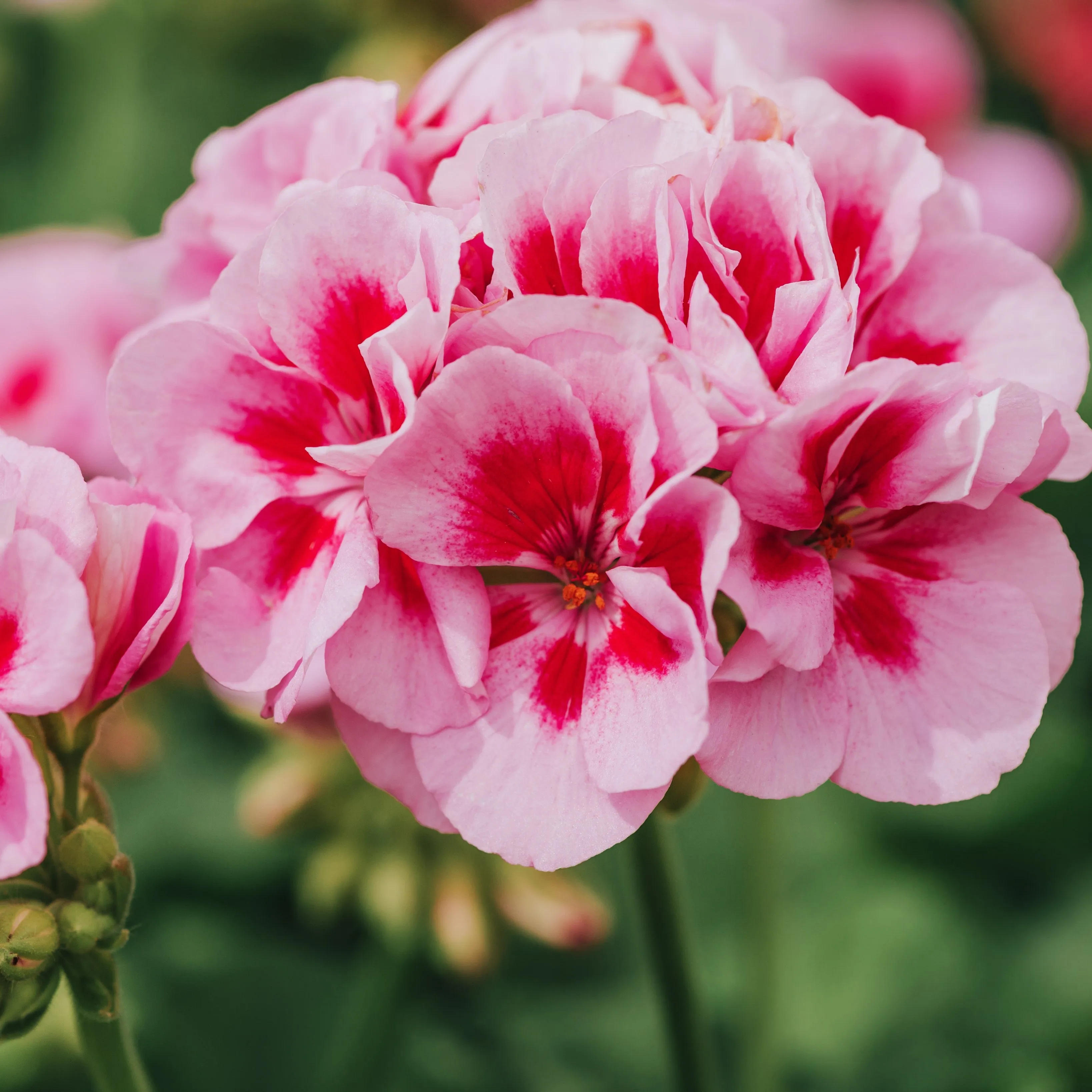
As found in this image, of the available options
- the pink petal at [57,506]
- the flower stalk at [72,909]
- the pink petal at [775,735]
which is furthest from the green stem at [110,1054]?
the pink petal at [775,735]

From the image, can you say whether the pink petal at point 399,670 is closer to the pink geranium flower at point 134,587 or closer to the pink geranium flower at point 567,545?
the pink geranium flower at point 567,545

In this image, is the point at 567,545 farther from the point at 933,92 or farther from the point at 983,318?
the point at 933,92

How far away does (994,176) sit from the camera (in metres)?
3.16

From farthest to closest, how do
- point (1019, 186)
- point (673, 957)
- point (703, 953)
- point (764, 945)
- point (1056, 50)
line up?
point (1056, 50)
point (1019, 186)
point (703, 953)
point (764, 945)
point (673, 957)

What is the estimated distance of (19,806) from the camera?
873mm

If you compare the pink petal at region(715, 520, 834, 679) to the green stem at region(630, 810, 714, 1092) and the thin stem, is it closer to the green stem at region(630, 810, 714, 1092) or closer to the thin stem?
the green stem at region(630, 810, 714, 1092)

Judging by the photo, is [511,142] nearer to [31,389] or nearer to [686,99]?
[686,99]

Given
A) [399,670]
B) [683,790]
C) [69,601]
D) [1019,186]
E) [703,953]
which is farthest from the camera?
[1019,186]

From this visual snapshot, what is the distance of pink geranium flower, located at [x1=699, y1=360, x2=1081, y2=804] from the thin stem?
82 centimetres

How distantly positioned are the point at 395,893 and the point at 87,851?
78 centimetres

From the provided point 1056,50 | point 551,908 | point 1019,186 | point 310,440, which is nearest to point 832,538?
point 310,440

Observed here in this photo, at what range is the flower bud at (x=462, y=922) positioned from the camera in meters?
1.69

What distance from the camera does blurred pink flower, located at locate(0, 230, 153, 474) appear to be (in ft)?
5.45

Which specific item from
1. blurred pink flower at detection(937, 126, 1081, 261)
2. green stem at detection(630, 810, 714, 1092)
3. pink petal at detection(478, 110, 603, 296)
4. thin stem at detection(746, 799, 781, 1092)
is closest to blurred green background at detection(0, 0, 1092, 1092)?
thin stem at detection(746, 799, 781, 1092)
